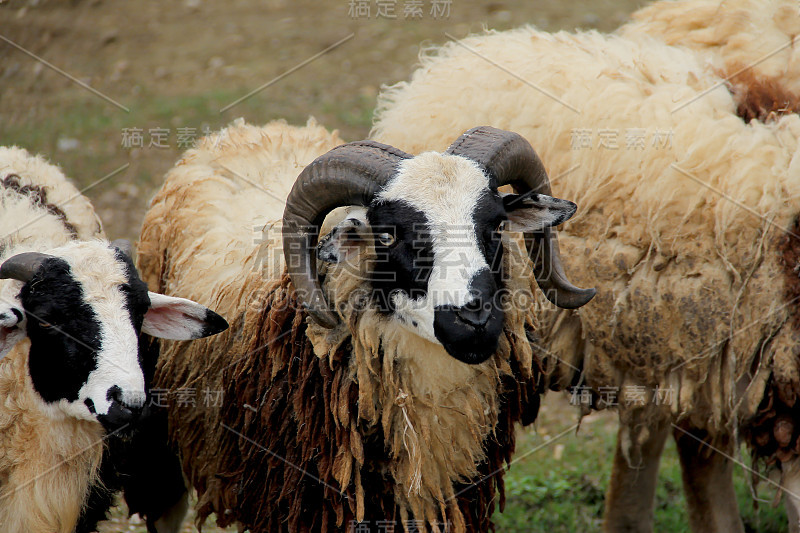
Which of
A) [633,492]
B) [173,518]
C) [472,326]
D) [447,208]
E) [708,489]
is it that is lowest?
[173,518]

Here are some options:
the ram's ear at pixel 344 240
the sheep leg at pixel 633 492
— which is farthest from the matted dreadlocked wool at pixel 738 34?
the ram's ear at pixel 344 240

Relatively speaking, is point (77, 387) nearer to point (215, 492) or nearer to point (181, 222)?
point (215, 492)

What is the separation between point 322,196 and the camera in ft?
12.6

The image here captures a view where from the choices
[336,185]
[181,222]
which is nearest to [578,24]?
[181,222]

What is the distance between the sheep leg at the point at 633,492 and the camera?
588 cm

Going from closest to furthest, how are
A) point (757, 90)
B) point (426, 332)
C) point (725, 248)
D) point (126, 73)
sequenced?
point (426, 332), point (725, 248), point (757, 90), point (126, 73)

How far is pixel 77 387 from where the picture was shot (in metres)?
3.81

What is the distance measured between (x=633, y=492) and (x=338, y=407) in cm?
280

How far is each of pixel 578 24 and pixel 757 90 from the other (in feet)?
26.7

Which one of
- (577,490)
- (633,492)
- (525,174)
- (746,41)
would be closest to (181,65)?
(577,490)

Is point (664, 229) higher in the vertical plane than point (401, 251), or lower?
lower

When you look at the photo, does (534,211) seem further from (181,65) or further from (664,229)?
(181,65)

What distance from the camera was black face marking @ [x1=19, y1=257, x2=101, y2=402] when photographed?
3.77 m

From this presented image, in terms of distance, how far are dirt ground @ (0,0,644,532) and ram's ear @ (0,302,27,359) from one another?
208 inches
